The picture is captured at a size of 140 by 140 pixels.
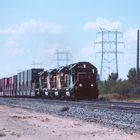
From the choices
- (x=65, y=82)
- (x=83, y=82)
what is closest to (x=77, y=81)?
(x=83, y=82)

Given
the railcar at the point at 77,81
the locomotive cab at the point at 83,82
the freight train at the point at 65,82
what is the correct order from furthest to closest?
the freight train at the point at 65,82, the railcar at the point at 77,81, the locomotive cab at the point at 83,82

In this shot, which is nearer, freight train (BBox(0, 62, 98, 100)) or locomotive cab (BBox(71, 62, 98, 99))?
locomotive cab (BBox(71, 62, 98, 99))

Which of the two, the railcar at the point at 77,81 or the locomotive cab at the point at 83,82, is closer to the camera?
the locomotive cab at the point at 83,82

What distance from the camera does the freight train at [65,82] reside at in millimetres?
45844

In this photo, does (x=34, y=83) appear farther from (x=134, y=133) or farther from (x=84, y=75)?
(x=134, y=133)

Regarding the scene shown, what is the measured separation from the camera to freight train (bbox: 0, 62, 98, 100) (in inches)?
1805

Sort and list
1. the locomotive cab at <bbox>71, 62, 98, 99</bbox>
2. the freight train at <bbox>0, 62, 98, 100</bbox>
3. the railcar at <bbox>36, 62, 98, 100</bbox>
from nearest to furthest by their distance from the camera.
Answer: the locomotive cab at <bbox>71, 62, 98, 99</bbox> < the railcar at <bbox>36, 62, 98, 100</bbox> < the freight train at <bbox>0, 62, 98, 100</bbox>

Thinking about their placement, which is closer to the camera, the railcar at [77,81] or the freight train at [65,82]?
the railcar at [77,81]

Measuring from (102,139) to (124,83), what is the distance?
4612cm

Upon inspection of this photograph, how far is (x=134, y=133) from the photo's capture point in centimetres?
1797

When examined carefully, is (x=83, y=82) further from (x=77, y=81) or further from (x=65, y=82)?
(x=65, y=82)

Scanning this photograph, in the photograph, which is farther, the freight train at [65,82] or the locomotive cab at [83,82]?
the freight train at [65,82]

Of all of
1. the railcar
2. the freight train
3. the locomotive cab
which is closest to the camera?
the locomotive cab

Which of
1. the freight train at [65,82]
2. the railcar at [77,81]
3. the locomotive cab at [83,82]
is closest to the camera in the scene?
the locomotive cab at [83,82]
